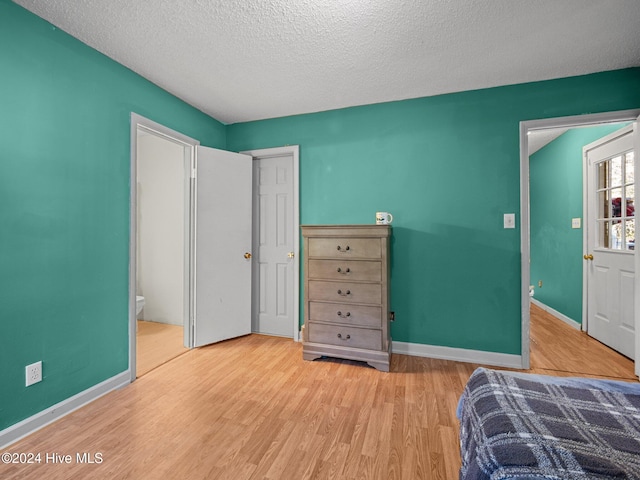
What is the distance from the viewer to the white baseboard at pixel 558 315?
3.64m

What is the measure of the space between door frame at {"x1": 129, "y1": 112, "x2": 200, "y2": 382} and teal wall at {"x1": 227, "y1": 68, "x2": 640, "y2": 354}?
1301mm

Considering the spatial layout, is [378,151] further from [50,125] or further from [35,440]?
[35,440]

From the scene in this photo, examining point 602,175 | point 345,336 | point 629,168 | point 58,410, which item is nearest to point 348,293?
point 345,336

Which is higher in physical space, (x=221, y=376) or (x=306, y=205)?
(x=306, y=205)

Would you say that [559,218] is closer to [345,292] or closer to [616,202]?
[616,202]

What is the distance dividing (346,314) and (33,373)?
2089mm

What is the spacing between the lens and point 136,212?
2.42m

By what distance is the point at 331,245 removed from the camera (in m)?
2.65

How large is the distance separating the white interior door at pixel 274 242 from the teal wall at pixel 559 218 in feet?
11.0

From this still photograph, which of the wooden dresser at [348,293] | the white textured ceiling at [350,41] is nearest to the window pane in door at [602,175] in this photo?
the white textured ceiling at [350,41]

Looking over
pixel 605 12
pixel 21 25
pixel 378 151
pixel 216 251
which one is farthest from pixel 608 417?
pixel 21 25

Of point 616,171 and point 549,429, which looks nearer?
point 549,429

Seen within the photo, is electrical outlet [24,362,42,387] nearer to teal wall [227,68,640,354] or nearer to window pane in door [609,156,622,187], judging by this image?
teal wall [227,68,640,354]

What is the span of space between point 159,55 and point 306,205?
175 centimetres
